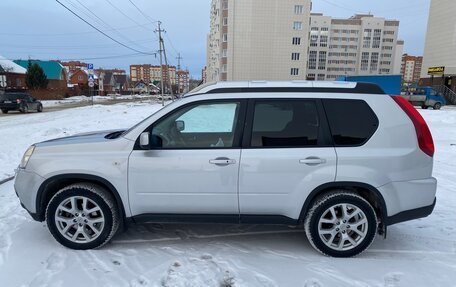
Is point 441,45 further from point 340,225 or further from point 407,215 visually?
point 340,225

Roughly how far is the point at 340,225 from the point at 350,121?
1.11 metres

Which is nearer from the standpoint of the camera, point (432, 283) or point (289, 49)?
point (432, 283)

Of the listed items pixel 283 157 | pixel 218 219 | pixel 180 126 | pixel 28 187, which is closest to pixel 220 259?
pixel 218 219

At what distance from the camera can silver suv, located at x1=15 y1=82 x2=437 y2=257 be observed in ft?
11.1

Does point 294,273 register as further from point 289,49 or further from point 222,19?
point 222,19

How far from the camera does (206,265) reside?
337 centimetres

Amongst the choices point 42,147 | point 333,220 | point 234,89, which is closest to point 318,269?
point 333,220

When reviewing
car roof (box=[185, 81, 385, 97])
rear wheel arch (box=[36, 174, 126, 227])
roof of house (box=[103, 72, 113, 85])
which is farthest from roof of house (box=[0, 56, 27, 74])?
car roof (box=[185, 81, 385, 97])

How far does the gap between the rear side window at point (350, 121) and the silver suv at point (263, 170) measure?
11 millimetres

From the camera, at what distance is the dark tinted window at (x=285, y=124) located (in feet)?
11.4

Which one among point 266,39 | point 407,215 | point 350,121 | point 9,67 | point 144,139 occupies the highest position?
point 266,39

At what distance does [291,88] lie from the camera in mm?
3613

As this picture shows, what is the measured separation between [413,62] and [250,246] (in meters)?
169

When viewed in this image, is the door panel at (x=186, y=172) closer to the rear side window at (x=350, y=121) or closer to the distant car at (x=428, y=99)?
the rear side window at (x=350, y=121)
